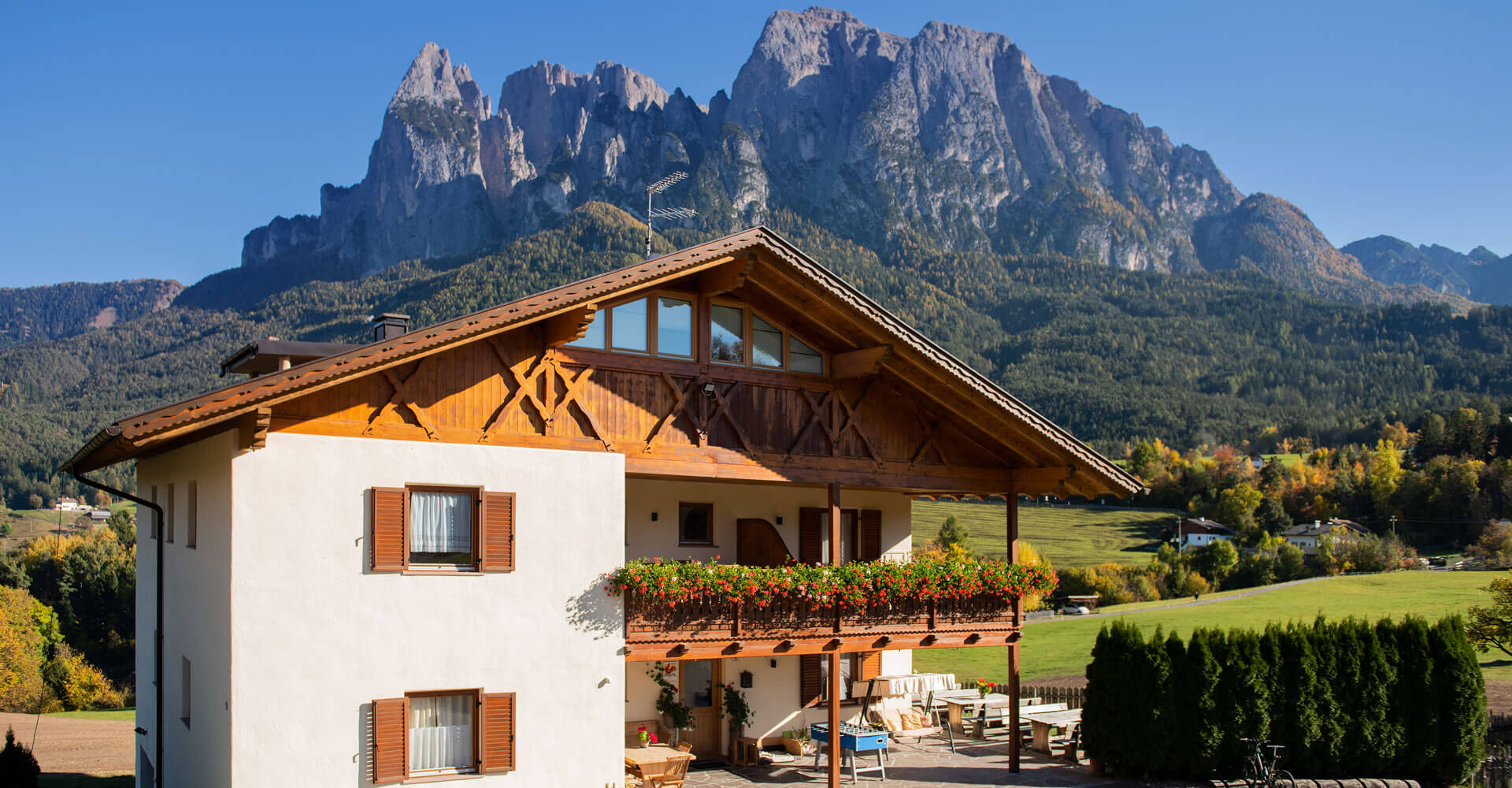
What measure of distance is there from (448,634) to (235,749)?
267 cm

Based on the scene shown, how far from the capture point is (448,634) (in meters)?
14.7

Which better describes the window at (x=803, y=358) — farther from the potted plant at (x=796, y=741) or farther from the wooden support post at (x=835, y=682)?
the potted plant at (x=796, y=741)

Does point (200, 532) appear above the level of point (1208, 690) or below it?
above

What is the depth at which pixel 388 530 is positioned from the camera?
14359mm

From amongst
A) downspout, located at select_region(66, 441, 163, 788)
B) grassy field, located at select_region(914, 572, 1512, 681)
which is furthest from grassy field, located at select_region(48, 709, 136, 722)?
grassy field, located at select_region(914, 572, 1512, 681)

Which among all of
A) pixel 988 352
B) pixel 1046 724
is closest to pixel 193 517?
pixel 1046 724

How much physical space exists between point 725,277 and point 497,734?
6993 millimetres

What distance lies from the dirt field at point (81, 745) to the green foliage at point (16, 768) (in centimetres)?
838

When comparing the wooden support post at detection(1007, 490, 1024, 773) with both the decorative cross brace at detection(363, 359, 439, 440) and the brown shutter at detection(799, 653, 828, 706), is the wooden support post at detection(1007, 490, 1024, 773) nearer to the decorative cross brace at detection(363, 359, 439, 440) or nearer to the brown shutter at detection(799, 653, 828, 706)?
the brown shutter at detection(799, 653, 828, 706)

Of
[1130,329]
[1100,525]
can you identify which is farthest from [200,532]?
[1130,329]

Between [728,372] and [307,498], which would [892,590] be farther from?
[307,498]

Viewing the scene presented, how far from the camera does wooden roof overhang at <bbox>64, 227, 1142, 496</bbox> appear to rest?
13.5 metres

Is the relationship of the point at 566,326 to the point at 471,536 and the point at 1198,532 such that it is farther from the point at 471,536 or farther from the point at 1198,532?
the point at 1198,532

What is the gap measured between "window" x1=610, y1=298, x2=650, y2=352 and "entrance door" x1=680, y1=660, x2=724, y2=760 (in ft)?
22.6
